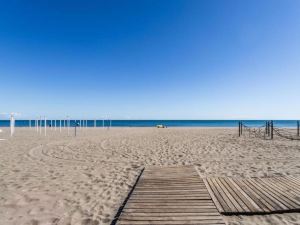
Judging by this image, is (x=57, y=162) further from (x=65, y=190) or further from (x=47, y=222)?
(x=47, y=222)

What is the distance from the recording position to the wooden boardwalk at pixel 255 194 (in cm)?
425

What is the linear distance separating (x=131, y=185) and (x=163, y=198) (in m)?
1.39

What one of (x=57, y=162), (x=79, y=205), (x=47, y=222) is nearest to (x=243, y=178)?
(x=79, y=205)

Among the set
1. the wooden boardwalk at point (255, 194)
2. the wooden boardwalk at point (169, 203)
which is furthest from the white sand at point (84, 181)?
the wooden boardwalk at point (169, 203)

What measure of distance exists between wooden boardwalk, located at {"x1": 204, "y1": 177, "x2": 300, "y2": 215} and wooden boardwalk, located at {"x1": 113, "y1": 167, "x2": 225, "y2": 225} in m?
0.30

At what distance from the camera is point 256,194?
4.99 metres

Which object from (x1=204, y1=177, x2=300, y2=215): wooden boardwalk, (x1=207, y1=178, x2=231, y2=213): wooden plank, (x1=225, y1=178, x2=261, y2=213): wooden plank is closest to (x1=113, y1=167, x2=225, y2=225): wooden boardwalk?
(x1=207, y1=178, x2=231, y2=213): wooden plank

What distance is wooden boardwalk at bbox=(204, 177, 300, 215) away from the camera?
167 inches

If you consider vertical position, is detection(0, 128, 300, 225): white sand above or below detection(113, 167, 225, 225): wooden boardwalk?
below

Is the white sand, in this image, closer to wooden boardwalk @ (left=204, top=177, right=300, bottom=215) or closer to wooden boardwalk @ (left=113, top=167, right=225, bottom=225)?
wooden boardwalk @ (left=204, top=177, right=300, bottom=215)

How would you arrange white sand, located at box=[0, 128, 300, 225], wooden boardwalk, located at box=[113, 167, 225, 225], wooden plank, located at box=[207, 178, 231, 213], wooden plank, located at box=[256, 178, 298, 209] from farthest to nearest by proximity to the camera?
wooden plank, located at box=[256, 178, 298, 209] → wooden plank, located at box=[207, 178, 231, 213] → white sand, located at box=[0, 128, 300, 225] → wooden boardwalk, located at box=[113, 167, 225, 225]

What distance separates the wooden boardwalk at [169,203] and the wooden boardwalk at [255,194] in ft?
0.99

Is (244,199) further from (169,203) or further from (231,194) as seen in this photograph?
(169,203)

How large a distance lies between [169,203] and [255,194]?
2.19 m
